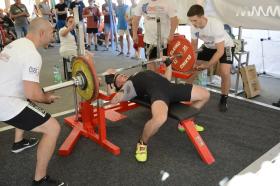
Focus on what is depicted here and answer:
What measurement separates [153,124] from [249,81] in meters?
2.01

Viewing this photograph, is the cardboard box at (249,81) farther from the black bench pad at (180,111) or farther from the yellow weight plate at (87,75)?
the yellow weight plate at (87,75)

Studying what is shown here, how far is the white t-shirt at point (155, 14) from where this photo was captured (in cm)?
349

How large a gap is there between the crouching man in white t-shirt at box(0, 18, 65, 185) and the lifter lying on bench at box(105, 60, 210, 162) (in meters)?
0.68

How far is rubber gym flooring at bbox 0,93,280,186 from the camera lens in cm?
214

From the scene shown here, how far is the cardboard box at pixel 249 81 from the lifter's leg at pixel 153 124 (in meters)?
1.84

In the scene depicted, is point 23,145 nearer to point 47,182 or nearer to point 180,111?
point 47,182

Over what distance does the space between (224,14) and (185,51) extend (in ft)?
4.73

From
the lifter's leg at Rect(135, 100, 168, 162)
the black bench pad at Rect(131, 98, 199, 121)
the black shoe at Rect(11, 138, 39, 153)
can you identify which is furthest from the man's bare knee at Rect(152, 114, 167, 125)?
the black shoe at Rect(11, 138, 39, 153)

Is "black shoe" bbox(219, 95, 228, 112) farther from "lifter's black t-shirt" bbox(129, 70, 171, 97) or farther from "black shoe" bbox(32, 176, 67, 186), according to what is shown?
"black shoe" bbox(32, 176, 67, 186)

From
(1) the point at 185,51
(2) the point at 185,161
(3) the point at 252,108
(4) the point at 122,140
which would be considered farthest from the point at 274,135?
(4) the point at 122,140

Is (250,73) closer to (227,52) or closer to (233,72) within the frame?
(227,52)

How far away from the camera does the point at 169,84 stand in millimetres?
2564

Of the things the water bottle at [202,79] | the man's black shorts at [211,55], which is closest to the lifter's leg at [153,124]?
the man's black shorts at [211,55]

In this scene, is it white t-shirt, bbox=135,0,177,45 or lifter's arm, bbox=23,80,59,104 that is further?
white t-shirt, bbox=135,0,177,45
